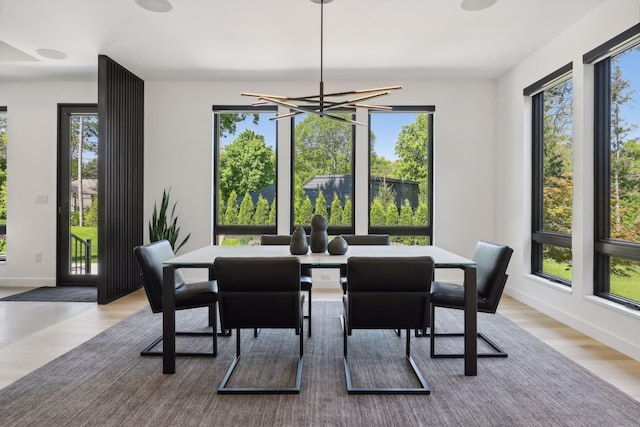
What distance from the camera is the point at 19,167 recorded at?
17.4ft

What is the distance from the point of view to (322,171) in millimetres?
5340

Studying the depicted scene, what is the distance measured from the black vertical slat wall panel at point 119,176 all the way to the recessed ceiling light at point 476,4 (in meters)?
3.55

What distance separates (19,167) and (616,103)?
6.46 metres

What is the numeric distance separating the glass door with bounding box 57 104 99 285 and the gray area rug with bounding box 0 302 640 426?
8.46 feet

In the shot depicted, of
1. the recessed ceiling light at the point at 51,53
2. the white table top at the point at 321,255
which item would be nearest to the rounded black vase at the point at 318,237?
the white table top at the point at 321,255

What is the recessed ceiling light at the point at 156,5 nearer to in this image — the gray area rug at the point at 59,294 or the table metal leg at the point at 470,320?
the table metal leg at the point at 470,320

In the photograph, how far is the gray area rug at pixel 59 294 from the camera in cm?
459

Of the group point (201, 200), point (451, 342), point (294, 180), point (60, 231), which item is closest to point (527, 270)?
point (451, 342)

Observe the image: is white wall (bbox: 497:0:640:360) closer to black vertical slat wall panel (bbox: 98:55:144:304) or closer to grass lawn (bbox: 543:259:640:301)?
grass lawn (bbox: 543:259:640:301)

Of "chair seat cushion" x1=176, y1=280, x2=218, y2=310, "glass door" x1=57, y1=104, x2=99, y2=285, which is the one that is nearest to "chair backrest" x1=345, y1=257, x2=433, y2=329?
"chair seat cushion" x1=176, y1=280, x2=218, y2=310

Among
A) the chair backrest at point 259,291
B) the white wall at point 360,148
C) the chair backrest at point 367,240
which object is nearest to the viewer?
the chair backrest at point 259,291

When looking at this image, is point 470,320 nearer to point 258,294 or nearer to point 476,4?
point 258,294

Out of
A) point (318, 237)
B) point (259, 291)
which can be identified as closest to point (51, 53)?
→ point (318, 237)

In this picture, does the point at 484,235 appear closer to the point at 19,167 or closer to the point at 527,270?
the point at 527,270
